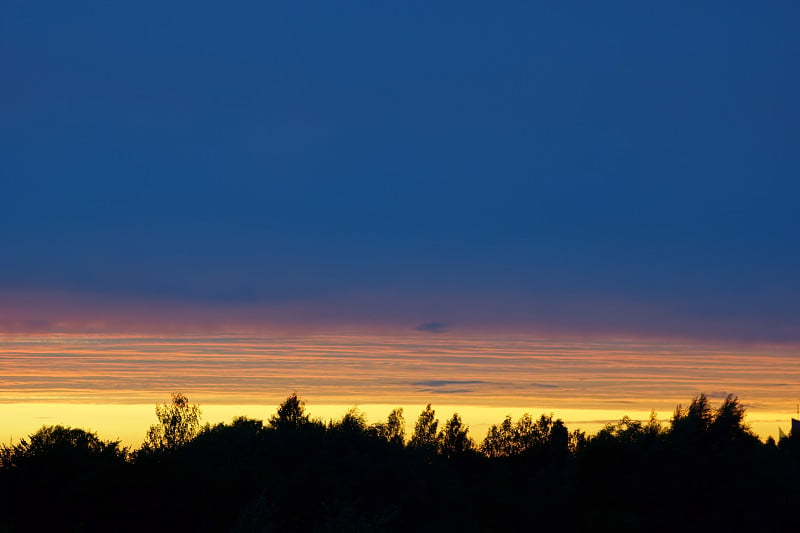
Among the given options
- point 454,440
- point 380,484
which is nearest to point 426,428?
point 454,440

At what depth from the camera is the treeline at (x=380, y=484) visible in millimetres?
63750

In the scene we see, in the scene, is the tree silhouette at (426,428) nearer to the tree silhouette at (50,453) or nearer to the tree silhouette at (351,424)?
the tree silhouette at (351,424)

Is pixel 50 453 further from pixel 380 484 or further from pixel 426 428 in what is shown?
pixel 426 428

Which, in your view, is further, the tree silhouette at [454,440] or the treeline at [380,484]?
the tree silhouette at [454,440]

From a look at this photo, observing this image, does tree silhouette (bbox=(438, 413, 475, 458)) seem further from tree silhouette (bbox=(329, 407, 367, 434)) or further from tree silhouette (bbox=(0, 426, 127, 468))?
tree silhouette (bbox=(0, 426, 127, 468))

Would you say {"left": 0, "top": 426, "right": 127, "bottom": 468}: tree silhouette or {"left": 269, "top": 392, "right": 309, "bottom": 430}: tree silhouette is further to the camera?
{"left": 269, "top": 392, "right": 309, "bottom": 430}: tree silhouette

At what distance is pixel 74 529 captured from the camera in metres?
58.5

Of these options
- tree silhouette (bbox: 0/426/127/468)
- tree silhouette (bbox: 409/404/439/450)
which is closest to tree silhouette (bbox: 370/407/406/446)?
tree silhouette (bbox: 409/404/439/450)

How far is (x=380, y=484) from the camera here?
88.4 m

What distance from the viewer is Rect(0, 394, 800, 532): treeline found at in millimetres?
63750

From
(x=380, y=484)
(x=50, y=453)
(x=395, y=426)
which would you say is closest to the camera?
(x=50, y=453)

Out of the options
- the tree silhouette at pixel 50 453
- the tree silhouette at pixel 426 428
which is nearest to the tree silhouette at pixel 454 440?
the tree silhouette at pixel 426 428

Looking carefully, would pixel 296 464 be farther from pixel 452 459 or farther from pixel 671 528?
Answer: pixel 452 459

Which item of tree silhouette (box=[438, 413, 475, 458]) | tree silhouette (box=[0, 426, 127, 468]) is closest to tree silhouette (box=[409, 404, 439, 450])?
tree silhouette (box=[438, 413, 475, 458])
